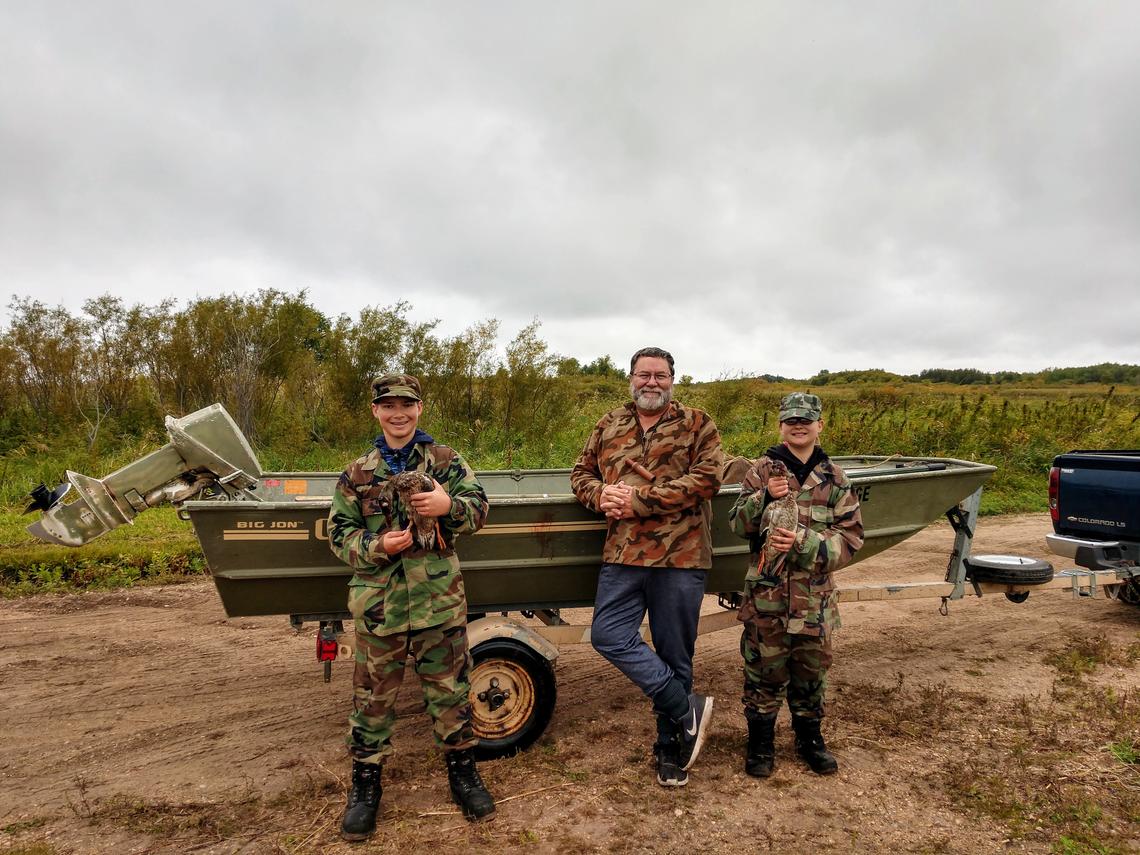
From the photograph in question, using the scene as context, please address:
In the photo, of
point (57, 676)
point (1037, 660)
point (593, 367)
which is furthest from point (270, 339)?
point (593, 367)

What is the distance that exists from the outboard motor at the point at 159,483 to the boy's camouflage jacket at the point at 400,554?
4.27ft

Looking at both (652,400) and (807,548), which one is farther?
(652,400)

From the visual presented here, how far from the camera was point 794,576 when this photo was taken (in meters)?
3.27

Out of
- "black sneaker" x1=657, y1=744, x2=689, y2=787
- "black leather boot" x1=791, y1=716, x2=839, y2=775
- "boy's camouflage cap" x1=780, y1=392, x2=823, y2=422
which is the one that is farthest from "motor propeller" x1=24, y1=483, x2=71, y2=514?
"black leather boot" x1=791, y1=716, x2=839, y2=775

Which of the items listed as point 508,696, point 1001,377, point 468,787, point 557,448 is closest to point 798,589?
point 508,696

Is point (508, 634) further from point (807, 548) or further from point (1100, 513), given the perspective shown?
point (1100, 513)

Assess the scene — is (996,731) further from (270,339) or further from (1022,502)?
(270,339)

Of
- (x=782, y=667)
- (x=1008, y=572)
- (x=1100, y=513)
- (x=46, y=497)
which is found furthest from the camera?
(x=1100, y=513)

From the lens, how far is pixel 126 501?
3729 millimetres

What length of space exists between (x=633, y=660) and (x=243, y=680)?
2897 mm

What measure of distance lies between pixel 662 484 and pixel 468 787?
1.63 metres

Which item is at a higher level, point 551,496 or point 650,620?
point 551,496

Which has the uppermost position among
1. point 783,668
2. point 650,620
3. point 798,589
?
point 798,589

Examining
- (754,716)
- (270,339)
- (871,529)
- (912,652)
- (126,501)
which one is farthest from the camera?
(270,339)
